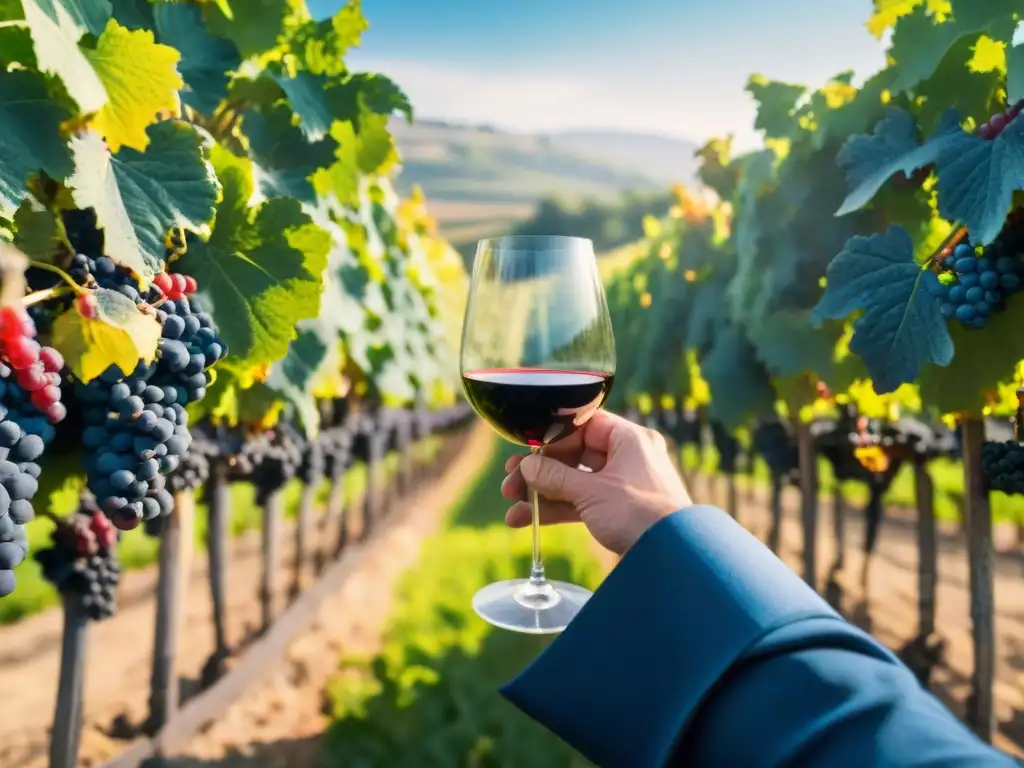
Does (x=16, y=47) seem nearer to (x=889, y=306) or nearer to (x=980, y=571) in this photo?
(x=889, y=306)

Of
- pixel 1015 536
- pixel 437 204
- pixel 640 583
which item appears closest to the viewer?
pixel 640 583

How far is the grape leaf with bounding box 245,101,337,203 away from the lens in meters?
2.23

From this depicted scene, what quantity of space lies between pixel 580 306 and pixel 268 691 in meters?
4.13

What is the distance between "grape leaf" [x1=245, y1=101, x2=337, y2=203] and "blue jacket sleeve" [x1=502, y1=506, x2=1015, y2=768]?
158 centimetres

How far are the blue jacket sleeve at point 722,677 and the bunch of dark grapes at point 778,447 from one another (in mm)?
5433

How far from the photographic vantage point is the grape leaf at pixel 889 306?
6.60 feet

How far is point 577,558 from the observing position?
7.62 m

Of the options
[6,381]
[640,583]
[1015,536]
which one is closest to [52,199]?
[6,381]

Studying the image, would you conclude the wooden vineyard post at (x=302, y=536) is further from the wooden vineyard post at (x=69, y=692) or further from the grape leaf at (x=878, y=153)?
the grape leaf at (x=878, y=153)

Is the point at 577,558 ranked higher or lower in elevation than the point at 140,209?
lower

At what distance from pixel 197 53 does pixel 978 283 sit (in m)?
1.98

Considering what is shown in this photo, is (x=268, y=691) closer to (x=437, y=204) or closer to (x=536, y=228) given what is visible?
(x=536, y=228)

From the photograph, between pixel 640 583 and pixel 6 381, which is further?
pixel 6 381

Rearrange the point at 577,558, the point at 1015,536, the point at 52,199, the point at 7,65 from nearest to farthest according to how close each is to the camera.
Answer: the point at 7,65 < the point at 52,199 < the point at 577,558 < the point at 1015,536
